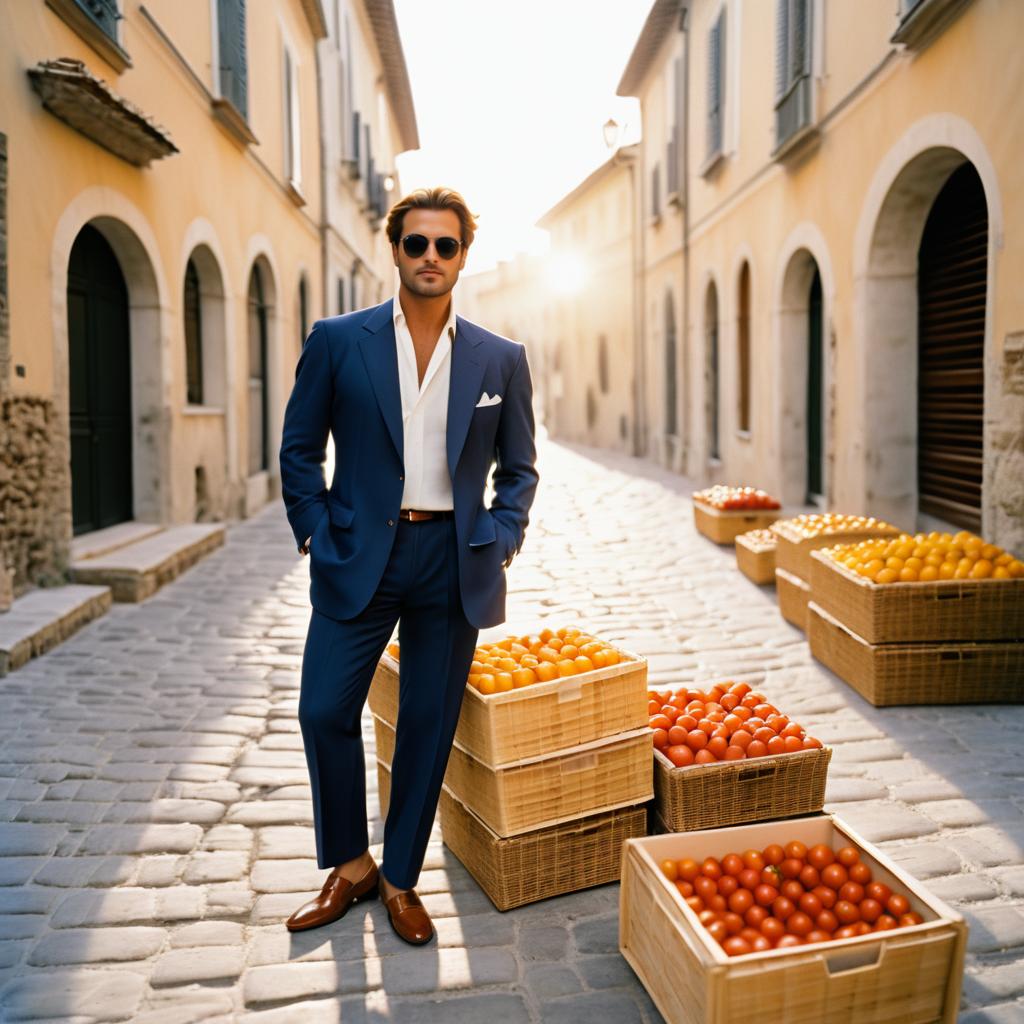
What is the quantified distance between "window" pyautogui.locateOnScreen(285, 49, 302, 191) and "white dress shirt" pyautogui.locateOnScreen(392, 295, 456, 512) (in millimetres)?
13359

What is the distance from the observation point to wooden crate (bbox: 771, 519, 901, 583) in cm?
750

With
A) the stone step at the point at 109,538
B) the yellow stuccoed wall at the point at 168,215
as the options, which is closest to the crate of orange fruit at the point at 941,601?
the yellow stuccoed wall at the point at 168,215

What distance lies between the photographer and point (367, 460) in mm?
3189

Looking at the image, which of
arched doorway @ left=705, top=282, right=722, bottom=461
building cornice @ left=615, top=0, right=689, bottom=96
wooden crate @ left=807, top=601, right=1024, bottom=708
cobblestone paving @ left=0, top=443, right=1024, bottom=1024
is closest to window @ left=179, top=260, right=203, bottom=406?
cobblestone paving @ left=0, top=443, right=1024, bottom=1024

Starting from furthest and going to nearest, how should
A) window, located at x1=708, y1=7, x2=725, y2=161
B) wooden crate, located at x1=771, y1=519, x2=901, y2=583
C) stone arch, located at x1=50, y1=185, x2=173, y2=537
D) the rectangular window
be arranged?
window, located at x1=708, y1=7, x2=725, y2=161, stone arch, located at x1=50, y1=185, x2=173, y2=537, the rectangular window, wooden crate, located at x1=771, y1=519, x2=901, y2=583

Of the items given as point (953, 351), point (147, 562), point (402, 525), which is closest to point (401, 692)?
point (402, 525)

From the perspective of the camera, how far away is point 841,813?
14.0 ft

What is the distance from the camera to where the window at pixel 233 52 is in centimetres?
1192

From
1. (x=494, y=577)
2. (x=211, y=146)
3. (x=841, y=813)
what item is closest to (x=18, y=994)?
(x=494, y=577)

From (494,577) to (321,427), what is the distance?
26.2 inches

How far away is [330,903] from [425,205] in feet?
6.79

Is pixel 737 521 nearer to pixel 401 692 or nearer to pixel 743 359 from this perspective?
pixel 743 359

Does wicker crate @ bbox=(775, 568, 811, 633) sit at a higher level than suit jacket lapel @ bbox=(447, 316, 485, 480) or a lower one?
lower

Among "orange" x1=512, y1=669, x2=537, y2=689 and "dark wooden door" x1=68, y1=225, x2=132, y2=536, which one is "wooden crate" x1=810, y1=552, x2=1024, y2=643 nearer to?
"orange" x1=512, y1=669, x2=537, y2=689
